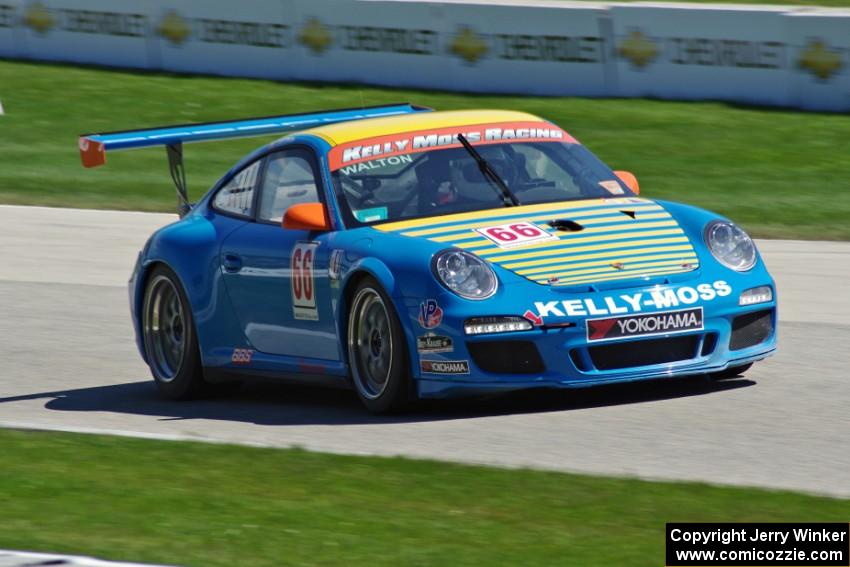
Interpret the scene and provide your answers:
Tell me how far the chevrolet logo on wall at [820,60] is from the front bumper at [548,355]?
10.2 meters

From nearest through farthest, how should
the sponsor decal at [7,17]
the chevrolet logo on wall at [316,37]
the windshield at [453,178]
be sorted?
the windshield at [453,178] < the chevrolet logo on wall at [316,37] < the sponsor decal at [7,17]

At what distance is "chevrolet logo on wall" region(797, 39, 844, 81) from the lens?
56.2 ft

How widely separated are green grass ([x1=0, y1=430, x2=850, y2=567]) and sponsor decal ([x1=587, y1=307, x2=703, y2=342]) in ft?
3.90

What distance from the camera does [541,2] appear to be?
63.7 feet

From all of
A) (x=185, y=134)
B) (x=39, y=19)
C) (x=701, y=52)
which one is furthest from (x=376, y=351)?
(x=39, y=19)

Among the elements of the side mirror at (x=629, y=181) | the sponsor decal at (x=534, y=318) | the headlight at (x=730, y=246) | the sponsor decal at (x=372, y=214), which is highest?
the sponsor decal at (x=372, y=214)

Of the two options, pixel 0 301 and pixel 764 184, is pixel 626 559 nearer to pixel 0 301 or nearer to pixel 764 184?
pixel 0 301

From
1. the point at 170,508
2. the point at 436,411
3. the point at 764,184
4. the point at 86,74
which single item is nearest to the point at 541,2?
the point at 764,184

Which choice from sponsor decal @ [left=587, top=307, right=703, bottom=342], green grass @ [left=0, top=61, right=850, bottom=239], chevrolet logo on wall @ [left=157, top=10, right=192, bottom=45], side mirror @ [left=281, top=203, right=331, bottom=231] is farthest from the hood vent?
chevrolet logo on wall @ [left=157, top=10, right=192, bottom=45]

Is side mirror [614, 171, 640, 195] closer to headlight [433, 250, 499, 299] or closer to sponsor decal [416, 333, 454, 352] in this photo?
headlight [433, 250, 499, 299]

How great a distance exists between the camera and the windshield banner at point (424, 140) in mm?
8344

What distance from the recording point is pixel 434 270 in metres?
7.35

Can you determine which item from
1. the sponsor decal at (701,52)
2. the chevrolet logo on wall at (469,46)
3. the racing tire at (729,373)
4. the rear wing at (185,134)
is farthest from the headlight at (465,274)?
the chevrolet logo on wall at (469,46)

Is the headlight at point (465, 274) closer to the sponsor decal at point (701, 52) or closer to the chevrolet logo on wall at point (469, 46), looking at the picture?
the sponsor decal at point (701, 52)
